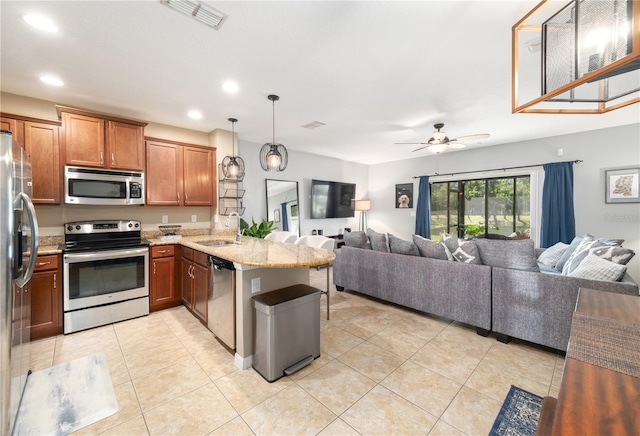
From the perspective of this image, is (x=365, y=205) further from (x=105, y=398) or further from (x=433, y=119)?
(x=105, y=398)

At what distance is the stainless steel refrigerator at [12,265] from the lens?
143 cm

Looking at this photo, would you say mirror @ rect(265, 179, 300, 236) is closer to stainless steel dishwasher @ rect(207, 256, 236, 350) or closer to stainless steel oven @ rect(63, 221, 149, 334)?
stainless steel oven @ rect(63, 221, 149, 334)

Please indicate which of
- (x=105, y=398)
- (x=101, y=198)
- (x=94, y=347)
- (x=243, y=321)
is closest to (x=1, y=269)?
(x=105, y=398)

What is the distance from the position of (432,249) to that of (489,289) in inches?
27.2

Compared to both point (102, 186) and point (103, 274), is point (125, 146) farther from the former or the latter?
point (103, 274)

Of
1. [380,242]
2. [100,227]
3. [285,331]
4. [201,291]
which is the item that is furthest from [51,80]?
[380,242]

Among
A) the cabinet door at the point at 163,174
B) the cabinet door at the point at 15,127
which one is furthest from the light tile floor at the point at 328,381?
the cabinet door at the point at 15,127

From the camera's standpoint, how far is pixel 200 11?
1787 mm

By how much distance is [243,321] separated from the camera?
7.25 feet

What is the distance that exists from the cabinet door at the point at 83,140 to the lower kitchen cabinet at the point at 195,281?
148 cm

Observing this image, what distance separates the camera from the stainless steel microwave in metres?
3.05

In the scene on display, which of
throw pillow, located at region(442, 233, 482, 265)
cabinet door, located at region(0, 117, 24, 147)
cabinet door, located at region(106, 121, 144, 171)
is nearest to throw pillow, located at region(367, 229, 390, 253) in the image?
throw pillow, located at region(442, 233, 482, 265)

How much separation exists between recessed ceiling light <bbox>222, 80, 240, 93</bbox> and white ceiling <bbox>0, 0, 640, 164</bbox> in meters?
0.07

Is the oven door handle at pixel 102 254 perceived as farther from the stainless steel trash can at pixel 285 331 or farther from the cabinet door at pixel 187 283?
the stainless steel trash can at pixel 285 331
